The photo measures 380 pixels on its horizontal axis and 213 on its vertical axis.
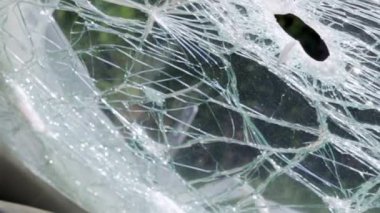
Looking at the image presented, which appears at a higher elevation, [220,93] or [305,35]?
[305,35]

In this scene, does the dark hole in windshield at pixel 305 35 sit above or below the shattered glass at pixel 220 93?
above

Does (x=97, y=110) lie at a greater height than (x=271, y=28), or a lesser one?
lesser

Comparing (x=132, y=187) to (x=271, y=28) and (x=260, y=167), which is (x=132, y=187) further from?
(x=271, y=28)

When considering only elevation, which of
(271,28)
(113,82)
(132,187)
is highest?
(271,28)

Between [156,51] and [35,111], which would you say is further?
[35,111]

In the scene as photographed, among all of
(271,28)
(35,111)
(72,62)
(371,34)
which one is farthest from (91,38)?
(371,34)

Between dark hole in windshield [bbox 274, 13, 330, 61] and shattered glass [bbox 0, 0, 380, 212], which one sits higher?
dark hole in windshield [bbox 274, 13, 330, 61]
